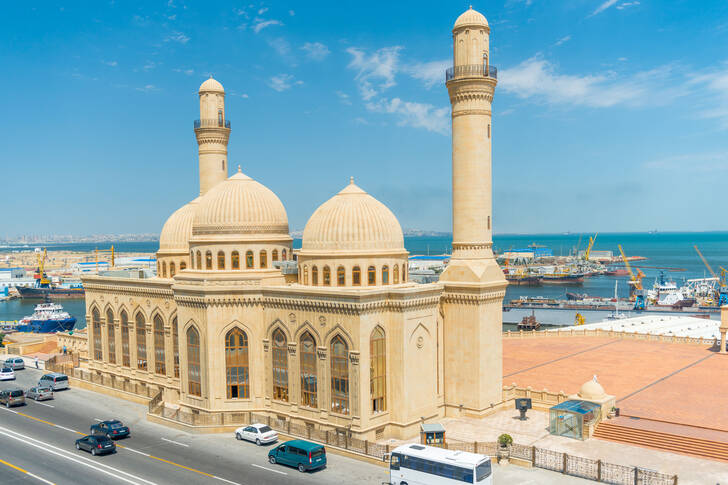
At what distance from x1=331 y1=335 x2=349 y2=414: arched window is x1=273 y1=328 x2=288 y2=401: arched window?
4.09 metres

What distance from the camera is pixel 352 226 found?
3725 centimetres

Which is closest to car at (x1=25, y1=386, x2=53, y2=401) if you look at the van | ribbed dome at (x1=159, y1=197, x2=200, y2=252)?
the van

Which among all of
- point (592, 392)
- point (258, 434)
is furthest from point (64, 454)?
point (592, 392)

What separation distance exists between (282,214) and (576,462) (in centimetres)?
2522

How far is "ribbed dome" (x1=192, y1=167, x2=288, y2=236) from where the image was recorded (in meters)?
40.8

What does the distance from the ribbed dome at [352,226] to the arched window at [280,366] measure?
5.83 meters

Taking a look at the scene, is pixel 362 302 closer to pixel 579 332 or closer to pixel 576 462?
pixel 576 462

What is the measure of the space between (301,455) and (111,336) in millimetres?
28207

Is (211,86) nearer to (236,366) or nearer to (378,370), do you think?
(236,366)

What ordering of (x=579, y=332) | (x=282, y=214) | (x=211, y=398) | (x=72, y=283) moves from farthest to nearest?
1. (x=72, y=283)
2. (x=579, y=332)
3. (x=282, y=214)
4. (x=211, y=398)

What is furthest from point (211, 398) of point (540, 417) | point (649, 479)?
point (649, 479)

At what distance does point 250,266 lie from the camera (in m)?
41.0

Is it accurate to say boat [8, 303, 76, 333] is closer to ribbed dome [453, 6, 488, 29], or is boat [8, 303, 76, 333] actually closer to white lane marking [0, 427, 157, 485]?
white lane marking [0, 427, 157, 485]

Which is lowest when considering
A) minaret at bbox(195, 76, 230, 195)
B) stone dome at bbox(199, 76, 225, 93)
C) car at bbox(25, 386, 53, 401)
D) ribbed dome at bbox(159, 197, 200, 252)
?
car at bbox(25, 386, 53, 401)
